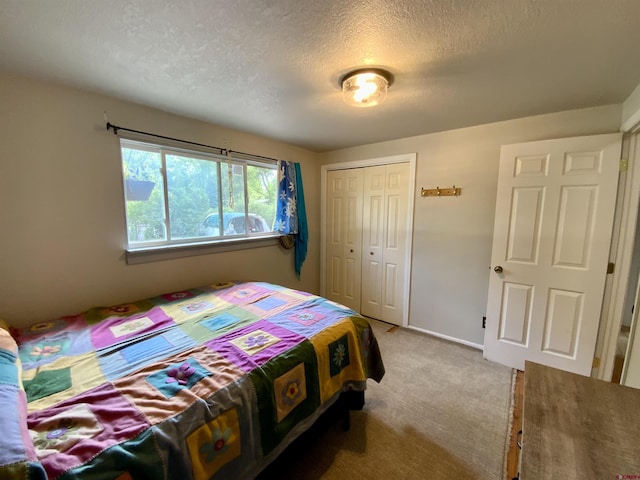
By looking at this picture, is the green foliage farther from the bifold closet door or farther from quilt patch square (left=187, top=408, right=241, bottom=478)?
quilt patch square (left=187, top=408, right=241, bottom=478)

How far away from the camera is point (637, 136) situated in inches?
71.2

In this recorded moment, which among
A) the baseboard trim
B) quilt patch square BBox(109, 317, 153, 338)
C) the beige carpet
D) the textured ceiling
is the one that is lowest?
the beige carpet

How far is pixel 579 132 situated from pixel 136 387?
11.0 feet

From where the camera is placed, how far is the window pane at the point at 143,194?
2033 mm

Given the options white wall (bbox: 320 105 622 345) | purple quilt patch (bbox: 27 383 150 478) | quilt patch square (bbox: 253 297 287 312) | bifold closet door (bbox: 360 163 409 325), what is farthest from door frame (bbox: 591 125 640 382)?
purple quilt patch (bbox: 27 383 150 478)

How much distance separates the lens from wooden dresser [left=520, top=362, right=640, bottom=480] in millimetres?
687

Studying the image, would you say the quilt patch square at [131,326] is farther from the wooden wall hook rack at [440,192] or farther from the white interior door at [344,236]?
the wooden wall hook rack at [440,192]

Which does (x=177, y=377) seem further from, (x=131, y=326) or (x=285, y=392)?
(x=131, y=326)

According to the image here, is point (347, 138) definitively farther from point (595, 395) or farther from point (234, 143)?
point (595, 395)

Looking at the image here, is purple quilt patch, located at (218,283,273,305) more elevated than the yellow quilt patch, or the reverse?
purple quilt patch, located at (218,283,273,305)

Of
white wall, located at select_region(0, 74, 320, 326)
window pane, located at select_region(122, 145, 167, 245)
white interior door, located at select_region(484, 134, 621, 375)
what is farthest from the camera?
window pane, located at select_region(122, 145, 167, 245)

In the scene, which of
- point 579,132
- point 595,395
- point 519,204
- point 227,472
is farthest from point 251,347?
point 579,132

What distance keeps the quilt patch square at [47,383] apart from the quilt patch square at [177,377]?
0.33m

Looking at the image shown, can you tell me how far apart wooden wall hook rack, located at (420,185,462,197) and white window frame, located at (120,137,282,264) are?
1.77m
